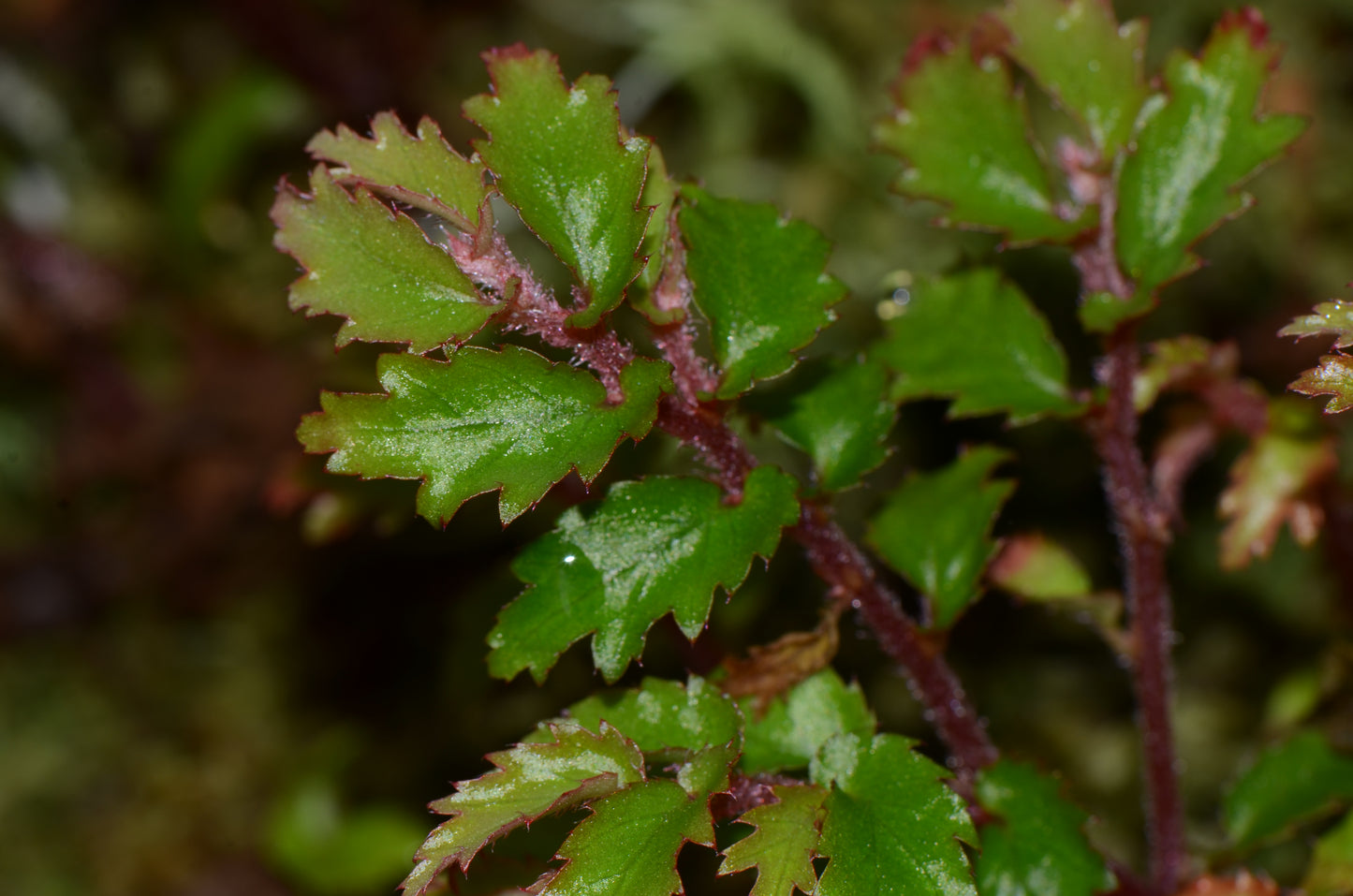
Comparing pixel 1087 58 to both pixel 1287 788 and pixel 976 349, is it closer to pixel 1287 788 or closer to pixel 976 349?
pixel 976 349

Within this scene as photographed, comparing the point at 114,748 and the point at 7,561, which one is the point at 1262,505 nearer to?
the point at 114,748

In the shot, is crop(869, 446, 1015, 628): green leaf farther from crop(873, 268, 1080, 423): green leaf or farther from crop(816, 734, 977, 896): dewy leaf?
crop(816, 734, 977, 896): dewy leaf

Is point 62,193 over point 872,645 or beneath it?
over

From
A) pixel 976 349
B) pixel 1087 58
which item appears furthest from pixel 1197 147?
pixel 976 349

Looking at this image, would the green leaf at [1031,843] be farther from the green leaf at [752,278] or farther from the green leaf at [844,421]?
the green leaf at [752,278]

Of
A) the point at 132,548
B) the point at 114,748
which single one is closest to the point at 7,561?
the point at 132,548
